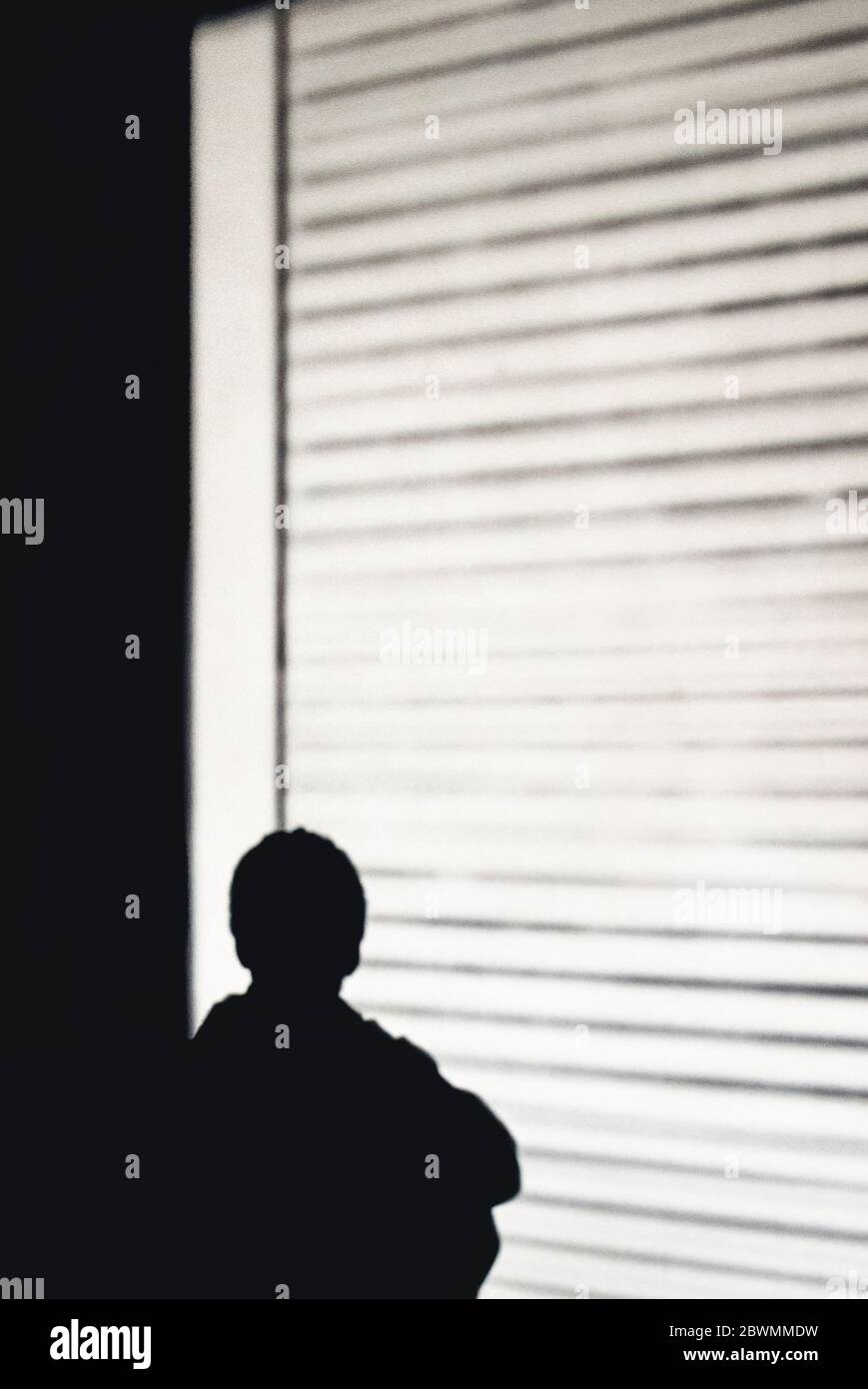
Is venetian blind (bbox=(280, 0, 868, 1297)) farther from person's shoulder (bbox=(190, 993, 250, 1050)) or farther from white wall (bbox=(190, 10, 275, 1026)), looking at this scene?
person's shoulder (bbox=(190, 993, 250, 1050))

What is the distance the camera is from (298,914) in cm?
272

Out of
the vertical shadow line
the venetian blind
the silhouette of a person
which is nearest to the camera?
the silhouette of a person

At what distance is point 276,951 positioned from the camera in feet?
8.74

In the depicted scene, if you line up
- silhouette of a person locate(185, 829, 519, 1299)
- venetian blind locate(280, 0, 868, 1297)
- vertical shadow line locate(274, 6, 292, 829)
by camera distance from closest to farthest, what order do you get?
silhouette of a person locate(185, 829, 519, 1299)
venetian blind locate(280, 0, 868, 1297)
vertical shadow line locate(274, 6, 292, 829)

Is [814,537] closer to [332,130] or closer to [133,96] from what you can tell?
[332,130]

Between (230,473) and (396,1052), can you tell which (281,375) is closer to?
(230,473)

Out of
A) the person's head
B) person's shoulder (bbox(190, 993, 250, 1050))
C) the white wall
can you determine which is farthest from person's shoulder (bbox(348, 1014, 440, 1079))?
the white wall

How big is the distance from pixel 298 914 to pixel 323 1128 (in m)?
0.44

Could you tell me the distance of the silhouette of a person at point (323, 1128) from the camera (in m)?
2.60

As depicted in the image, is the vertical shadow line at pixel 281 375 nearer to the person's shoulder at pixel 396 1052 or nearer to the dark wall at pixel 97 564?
the dark wall at pixel 97 564

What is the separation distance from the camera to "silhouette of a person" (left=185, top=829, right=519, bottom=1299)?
2.60m

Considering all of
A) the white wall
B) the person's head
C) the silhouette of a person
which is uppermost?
the white wall

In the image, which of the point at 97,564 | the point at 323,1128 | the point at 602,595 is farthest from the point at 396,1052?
the point at 97,564
